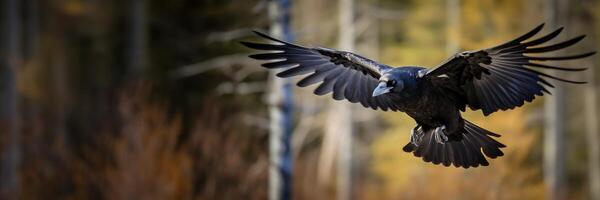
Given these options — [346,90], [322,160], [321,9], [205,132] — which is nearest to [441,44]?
[321,9]

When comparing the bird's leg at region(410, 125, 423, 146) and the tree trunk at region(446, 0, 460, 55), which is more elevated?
the tree trunk at region(446, 0, 460, 55)

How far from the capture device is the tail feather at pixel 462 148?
426cm

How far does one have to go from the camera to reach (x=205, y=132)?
11766mm

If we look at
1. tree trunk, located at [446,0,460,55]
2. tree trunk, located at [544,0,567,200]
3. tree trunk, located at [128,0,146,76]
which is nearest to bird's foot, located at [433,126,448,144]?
tree trunk, located at [128,0,146,76]

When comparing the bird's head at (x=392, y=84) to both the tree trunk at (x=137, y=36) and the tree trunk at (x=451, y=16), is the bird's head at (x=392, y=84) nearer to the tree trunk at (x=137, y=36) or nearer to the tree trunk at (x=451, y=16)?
the tree trunk at (x=137, y=36)

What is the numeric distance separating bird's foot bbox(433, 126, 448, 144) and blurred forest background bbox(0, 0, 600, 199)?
5740 millimetres

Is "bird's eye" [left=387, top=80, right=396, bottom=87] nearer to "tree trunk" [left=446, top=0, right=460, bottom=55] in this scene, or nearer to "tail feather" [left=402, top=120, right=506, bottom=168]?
"tail feather" [left=402, top=120, right=506, bottom=168]

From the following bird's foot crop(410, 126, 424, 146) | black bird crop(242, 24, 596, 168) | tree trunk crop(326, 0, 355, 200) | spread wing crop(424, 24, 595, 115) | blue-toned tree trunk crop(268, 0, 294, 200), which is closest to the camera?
black bird crop(242, 24, 596, 168)

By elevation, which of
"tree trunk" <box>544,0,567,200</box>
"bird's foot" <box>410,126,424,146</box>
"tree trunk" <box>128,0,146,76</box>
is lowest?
"tree trunk" <box>544,0,567,200</box>

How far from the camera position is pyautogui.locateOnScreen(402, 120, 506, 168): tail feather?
4258mm

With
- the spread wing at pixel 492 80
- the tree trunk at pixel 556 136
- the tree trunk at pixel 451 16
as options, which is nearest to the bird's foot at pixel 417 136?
the spread wing at pixel 492 80

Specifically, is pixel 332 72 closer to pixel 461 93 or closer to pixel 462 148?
pixel 461 93

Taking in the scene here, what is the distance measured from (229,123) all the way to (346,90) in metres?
8.00

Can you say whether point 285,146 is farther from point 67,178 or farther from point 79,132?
point 79,132
